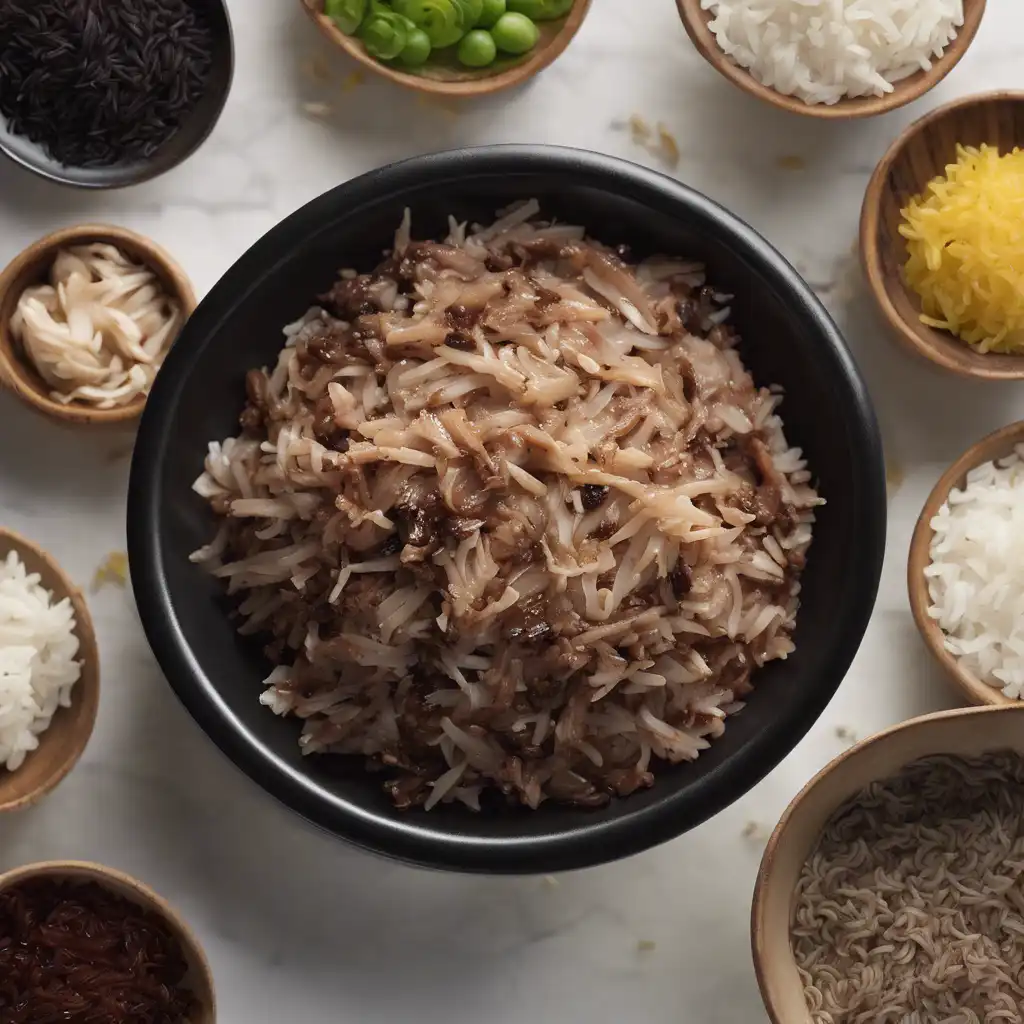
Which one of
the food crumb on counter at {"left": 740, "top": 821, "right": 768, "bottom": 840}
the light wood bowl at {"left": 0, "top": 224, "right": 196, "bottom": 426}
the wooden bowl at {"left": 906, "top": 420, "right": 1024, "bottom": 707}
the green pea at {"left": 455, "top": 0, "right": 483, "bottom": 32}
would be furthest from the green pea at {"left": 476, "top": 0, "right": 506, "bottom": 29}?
the food crumb on counter at {"left": 740, "top": 821, "right": 768, "bottom": 840}

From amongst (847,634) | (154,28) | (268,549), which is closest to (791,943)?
(847,634)

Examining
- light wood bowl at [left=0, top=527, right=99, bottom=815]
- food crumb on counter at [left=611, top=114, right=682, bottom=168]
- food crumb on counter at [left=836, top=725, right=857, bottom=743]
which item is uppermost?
food crumb on counter at [left=611, top=114, right=682, bottom=168]

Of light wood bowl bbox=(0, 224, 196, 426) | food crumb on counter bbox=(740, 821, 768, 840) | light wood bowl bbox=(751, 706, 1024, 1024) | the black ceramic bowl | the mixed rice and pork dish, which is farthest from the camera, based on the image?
food crumb on counter bbox=(740, 821, 768, 840)

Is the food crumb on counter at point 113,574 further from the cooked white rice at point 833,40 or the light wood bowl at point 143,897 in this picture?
the cooked white rice at point 833,40

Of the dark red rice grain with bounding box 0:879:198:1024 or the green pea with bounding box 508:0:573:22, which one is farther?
the green pea with bounding box 508:0:573:22

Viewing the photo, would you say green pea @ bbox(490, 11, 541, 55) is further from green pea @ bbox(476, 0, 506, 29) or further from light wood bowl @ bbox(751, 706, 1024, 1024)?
light wood bowl @ bbox(751, 706, 1024, 1024)

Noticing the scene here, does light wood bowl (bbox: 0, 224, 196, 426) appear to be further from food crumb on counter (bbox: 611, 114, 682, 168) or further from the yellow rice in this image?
the yellow rice

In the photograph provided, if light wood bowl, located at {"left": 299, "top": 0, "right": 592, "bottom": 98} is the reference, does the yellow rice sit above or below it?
below

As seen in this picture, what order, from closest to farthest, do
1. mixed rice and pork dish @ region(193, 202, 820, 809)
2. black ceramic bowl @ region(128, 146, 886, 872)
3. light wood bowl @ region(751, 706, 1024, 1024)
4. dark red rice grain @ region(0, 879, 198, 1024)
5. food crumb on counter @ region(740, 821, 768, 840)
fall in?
1. mixed rice and pork dish @ region(193, 202, 820, 809)
2. black ceramic bowl @ region(128, 146, 886, 872)
3. light wood bowl @ region(751, 706, 1024, 1024)
4. dark red rice grain @ region(0, 879, 198, 1024)
5. food crumb on counter @ region(740, 821, 768, 840)
